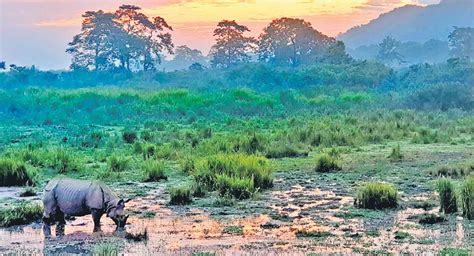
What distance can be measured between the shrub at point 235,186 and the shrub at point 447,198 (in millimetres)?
3950

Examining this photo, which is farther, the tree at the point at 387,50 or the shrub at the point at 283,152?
the tree at the point at 387,50

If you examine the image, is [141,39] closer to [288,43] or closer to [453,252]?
[288,43]

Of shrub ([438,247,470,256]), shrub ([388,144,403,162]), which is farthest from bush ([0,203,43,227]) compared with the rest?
shrub ([388,144,403,162])

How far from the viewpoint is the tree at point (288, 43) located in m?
86.1

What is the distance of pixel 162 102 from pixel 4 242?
3383 centimetres

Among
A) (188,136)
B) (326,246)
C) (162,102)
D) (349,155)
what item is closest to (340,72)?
(162,102)

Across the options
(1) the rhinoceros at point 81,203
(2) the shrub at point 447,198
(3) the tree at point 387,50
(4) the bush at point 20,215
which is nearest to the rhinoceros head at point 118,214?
(1) the rhinoceros at point 81,203

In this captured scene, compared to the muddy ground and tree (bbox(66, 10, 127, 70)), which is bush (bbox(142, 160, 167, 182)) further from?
tree (bbox(66, 10, 127, 70))

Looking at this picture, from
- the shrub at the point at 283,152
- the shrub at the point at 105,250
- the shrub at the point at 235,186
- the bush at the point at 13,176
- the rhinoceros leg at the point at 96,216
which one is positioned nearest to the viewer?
the shrub at the point at 105,250

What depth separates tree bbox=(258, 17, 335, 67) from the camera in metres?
86.1

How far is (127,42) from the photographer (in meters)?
75.1

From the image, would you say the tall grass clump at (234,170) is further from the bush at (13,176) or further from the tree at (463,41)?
the tree at (463,41)

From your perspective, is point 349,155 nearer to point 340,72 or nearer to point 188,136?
point 188,136

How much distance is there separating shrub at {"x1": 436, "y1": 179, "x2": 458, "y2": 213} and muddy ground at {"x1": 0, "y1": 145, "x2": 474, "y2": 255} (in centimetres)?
42
